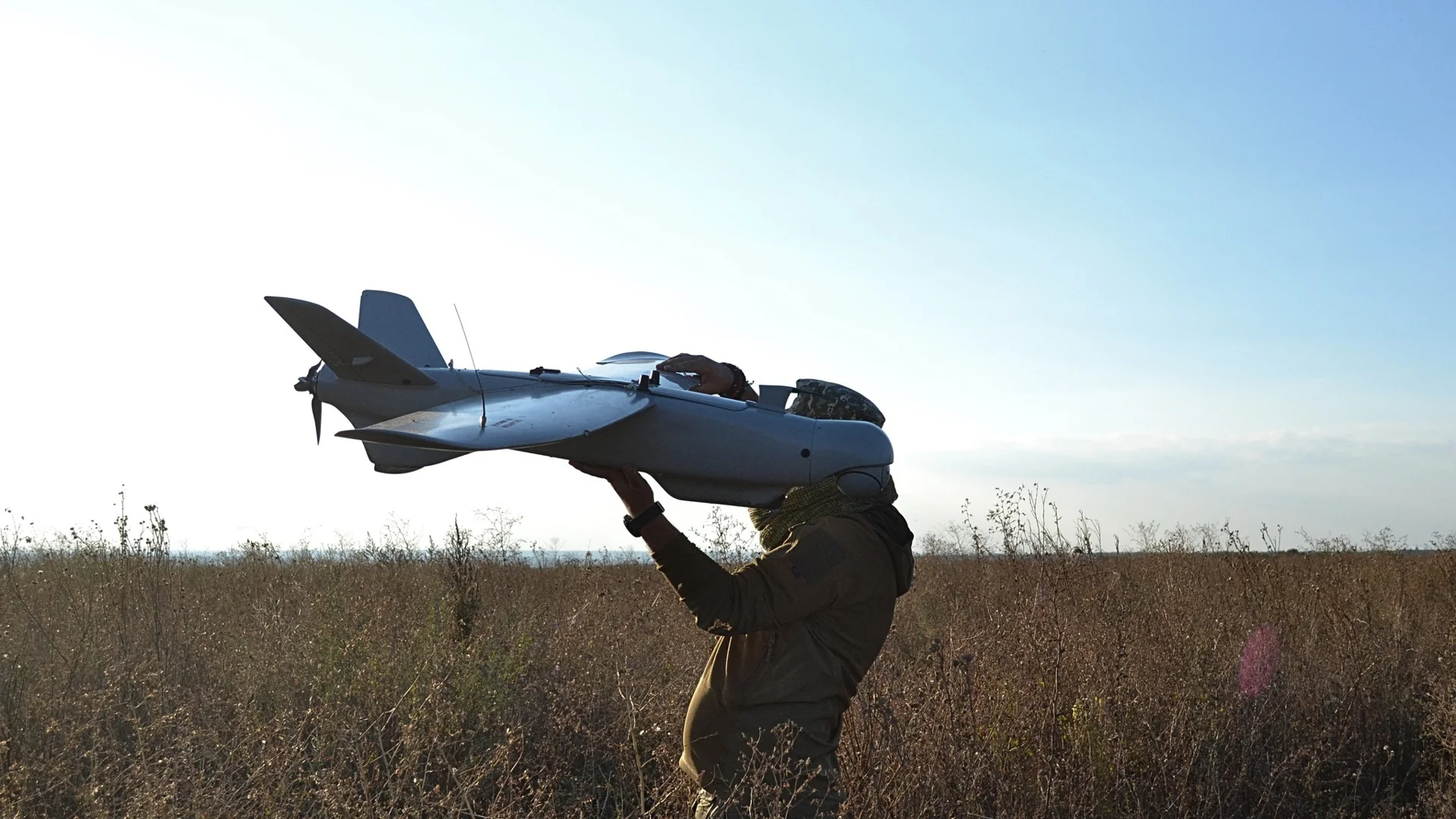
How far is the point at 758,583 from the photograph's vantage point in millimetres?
2602

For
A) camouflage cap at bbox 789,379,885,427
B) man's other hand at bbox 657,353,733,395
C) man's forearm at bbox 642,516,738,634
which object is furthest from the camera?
man's other hand at bbox 657,353,733,395

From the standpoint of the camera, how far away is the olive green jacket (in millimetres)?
2559

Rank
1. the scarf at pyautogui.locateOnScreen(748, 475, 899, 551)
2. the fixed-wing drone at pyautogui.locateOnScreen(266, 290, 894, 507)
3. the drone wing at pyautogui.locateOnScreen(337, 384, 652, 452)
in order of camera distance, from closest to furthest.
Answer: the drone wing at pyautogui.locateOnScreen(337, 384, 652, 452), the fixed-wing drone at pyautogui.locateOnScreen(266, 290, 894, 507), the scarf at pyautogui.locateOnScreen(748, 475, 899, 551)

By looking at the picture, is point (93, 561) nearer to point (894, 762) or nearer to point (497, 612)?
point (497, 612)

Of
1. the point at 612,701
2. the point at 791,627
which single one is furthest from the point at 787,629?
the point at 612,701

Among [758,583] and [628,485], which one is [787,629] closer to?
[758,583]

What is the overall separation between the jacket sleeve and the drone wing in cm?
44

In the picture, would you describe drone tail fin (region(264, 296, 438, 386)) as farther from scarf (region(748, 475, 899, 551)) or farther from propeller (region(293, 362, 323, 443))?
scarf (region(748, 475, 899, 551))

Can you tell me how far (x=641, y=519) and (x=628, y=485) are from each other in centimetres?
14

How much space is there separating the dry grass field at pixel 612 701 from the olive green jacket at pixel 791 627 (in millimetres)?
299

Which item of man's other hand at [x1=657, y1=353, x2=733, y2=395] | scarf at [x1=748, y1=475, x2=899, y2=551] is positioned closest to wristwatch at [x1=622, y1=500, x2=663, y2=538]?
scarf at [x1=748, y1=475, x2=899, y2=551]

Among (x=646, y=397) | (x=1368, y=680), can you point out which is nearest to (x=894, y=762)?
(x=646, y=397)

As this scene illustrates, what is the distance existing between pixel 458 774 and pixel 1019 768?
2.42m

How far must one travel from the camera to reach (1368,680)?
5.71m
